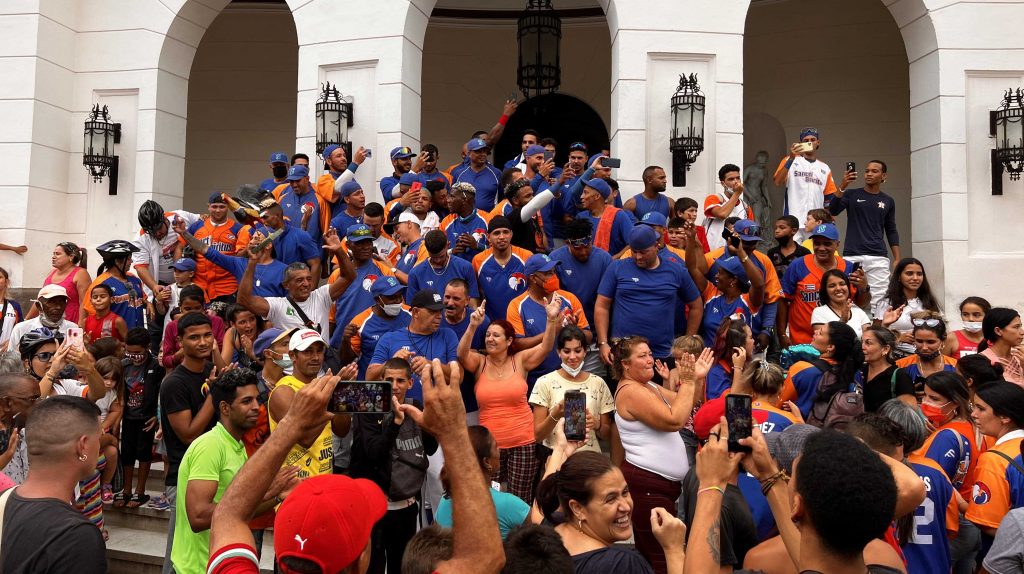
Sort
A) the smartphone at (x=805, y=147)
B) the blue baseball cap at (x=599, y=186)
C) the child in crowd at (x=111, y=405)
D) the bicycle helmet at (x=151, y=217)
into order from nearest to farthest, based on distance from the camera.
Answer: the child in crowd at (x=111, y=405) → the blue baseball cap at (x=599, y=186) → the bicycle helmet at (x=151, y=217) → the smartphone at (x=805, y=147)

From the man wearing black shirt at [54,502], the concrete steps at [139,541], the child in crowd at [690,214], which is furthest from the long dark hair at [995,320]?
the man wearing black shirt at [54,502]

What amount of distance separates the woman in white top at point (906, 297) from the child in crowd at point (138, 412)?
6.10 meters

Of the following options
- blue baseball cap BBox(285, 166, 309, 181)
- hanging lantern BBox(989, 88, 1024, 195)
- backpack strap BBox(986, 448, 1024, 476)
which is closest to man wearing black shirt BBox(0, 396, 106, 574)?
backpack strap BBox(986, 448, 1024, 476)

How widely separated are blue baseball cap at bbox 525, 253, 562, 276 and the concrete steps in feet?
9.00

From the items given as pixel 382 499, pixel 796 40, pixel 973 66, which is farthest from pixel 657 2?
pixel 382 499

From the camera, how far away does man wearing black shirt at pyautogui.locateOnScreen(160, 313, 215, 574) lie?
15.9 feet

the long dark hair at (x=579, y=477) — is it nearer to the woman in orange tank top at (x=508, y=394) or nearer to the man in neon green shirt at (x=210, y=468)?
the man in neon green shirt at (x=210, y=468)

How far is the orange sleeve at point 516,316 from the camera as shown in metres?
6.50

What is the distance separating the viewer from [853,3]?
13.3 meters

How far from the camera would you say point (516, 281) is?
22.8ft

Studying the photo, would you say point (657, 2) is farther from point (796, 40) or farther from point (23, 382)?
point (23, 382)

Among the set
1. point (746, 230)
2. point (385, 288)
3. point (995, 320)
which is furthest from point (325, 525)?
point (746, 230)

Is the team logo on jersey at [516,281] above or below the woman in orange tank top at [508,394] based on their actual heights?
above

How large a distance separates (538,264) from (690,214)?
221 centimetres
